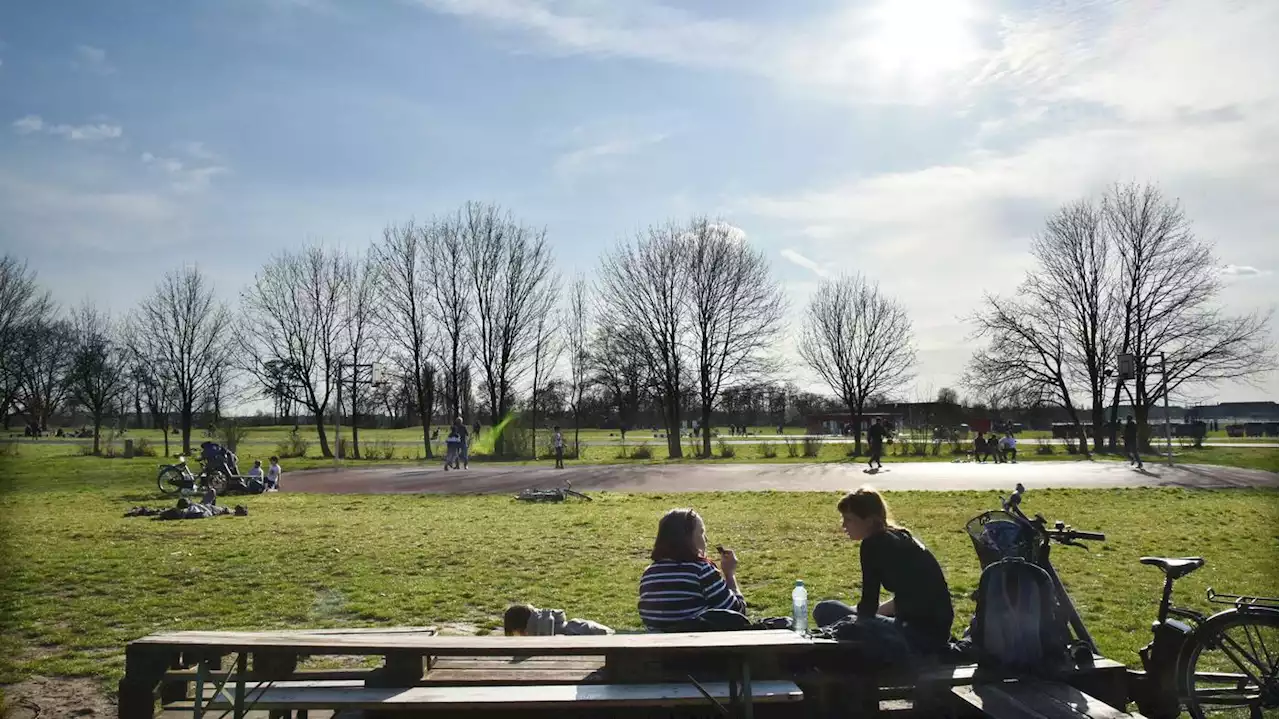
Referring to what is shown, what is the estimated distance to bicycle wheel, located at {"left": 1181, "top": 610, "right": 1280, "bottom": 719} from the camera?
4504 mm

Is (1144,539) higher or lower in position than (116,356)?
lower

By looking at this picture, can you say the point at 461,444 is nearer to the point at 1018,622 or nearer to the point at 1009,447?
the point at 1009,447

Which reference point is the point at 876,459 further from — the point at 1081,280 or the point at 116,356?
the point at 116,356

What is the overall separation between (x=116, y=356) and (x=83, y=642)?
3611 cm

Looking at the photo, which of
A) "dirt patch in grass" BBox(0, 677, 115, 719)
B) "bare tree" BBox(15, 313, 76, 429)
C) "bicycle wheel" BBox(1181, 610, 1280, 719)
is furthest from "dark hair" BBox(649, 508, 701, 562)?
"bare tree" BBox(15, 313, 76, 429)

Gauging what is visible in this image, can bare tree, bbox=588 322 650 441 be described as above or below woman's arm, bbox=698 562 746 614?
above

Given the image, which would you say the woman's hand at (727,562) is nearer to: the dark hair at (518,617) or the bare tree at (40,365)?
the dark hair at (518,617)

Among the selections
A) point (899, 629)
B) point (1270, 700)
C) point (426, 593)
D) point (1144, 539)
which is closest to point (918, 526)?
point (1144, 539)

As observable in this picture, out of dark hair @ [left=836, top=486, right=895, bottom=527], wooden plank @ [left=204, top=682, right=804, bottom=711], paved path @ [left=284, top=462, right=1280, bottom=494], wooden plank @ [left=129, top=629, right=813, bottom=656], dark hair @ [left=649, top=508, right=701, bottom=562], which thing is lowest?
paved path @ [left=284, top=462, right=1280, bottom=494]

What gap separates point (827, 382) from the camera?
51.4 m

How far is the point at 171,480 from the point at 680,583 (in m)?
19.9

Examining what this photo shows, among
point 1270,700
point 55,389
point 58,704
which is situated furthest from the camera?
point 55,389

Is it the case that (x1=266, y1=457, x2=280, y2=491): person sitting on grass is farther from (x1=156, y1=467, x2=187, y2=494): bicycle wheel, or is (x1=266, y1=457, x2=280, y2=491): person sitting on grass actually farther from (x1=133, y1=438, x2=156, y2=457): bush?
(x1=133, y1=438, x2=156, y2=457): bush

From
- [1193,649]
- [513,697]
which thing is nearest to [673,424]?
[1193,649]
